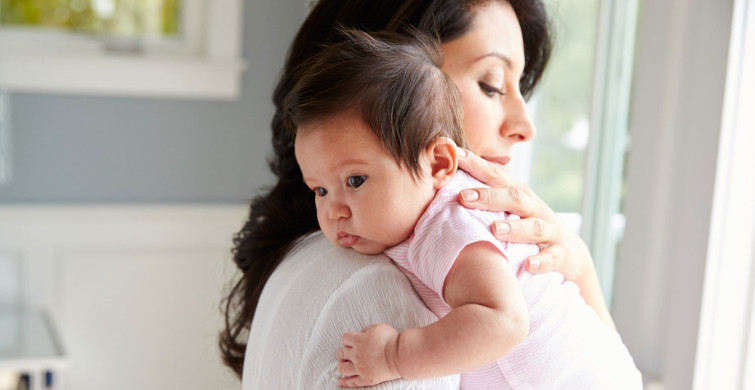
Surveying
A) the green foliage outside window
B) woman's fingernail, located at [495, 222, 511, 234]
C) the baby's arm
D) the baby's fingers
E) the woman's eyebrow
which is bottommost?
the baby's fingers

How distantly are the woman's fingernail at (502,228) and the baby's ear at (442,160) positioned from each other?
0.07 meters

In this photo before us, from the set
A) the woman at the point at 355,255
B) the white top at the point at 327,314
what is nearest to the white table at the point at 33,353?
the woman at the point at 355,255

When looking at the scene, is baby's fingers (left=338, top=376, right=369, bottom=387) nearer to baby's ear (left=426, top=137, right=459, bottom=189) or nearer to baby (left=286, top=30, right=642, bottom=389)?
baby (left=286, top=30, right=642, bottom=389)

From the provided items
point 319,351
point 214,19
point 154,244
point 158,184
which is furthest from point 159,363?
point 319,351

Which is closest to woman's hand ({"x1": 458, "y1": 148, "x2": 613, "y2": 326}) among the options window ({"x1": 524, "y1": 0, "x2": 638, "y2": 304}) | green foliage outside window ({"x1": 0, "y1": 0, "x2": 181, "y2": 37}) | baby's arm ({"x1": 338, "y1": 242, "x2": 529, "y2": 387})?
baby's arm ({"x1": 338, "y1": 242, "x2": 529, "y2": 387})

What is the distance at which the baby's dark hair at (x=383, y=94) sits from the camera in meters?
0.70

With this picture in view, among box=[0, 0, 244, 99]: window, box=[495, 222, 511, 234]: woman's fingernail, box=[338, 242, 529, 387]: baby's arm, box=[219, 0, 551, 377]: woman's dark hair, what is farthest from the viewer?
box=[0, 0, 244, 99]: window

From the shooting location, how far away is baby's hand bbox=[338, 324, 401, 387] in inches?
24.4

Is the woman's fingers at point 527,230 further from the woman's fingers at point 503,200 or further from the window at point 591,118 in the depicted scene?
the window at point 591,118

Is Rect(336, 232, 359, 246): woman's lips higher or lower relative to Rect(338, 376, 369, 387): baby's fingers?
higher

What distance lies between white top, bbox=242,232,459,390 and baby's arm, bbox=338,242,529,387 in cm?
3

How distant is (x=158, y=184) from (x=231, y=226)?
310mm

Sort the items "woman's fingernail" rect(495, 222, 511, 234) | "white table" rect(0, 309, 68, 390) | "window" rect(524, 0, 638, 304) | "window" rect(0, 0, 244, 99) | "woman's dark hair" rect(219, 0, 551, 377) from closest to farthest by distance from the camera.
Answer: "woman's fingernail" rect(495, 222, 511, 234)
"woman's dark hair" rect(219, 0, 551, 377)
"window" rect(524, 0, 638, 304)
"white table" rect(0, 309, 68, 390)
"window" rect(0, 0, 244, 99)

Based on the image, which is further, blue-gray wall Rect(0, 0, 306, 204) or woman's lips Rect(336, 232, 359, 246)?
blue-gray wall Rect(0, 0, 306, 204)
